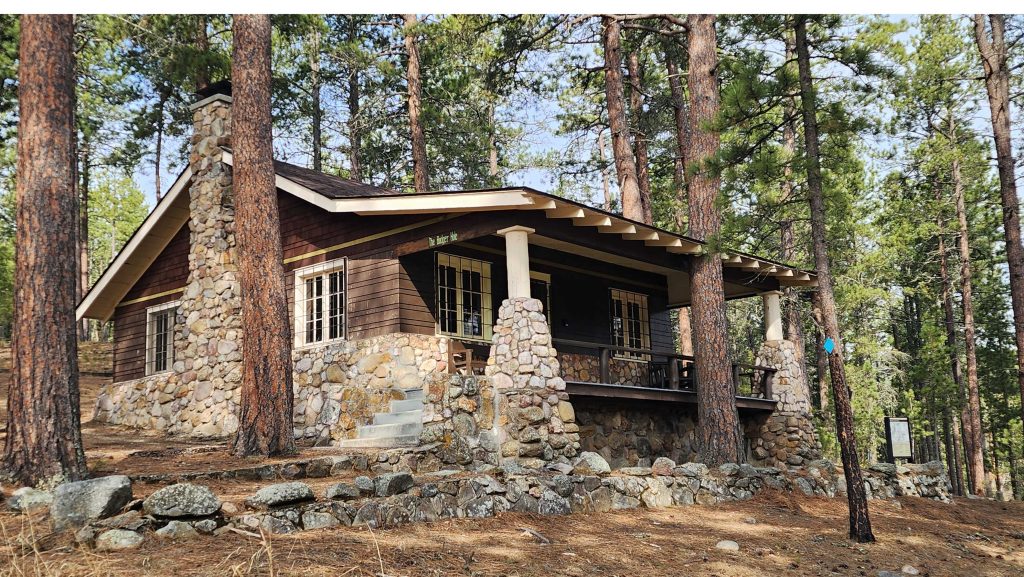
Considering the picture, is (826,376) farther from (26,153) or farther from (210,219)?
(26,153)

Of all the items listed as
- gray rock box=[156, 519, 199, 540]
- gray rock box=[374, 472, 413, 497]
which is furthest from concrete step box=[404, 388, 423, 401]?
gray rock box=[156, 519, 199, 540]

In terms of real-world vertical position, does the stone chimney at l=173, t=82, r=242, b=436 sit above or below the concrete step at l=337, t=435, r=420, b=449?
above

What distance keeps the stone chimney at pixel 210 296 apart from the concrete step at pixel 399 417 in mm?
3316

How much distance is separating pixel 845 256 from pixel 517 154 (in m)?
14.2

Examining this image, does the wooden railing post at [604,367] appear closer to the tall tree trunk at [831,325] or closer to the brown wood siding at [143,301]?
the tall tree trunk at [831,325]

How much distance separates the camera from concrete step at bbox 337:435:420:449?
37.4 feet

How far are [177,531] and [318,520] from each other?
103cm

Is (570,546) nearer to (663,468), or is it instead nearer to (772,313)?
(663,468)

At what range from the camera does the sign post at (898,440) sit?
13.6m

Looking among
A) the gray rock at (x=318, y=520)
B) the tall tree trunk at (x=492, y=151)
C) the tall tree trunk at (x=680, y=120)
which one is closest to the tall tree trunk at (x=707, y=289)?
the gray rock at (x=318, y=520)

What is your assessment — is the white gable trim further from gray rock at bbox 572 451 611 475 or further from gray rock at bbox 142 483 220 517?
gray rock at bbox 142 483 220 517

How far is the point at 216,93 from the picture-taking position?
50.1 feet

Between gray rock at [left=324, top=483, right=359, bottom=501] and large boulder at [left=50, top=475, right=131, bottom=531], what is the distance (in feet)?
5.09
